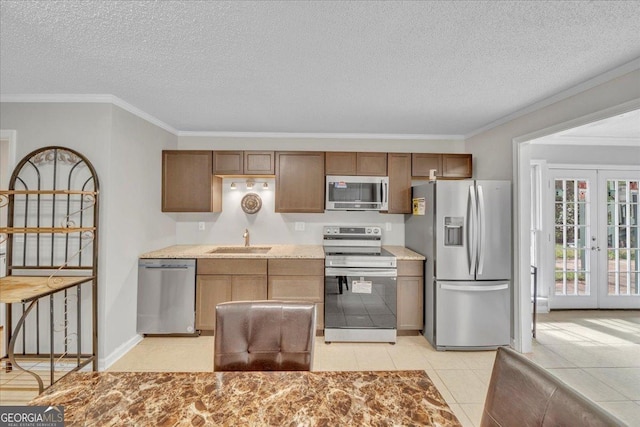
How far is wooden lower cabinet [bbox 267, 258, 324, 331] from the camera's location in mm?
3262

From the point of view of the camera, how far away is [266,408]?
3.07 feet

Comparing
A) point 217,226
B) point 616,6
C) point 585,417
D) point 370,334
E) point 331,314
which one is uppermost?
point 616,6

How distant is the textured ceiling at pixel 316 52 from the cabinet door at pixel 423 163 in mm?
835

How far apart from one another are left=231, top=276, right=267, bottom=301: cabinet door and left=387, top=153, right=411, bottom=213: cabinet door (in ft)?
5.73

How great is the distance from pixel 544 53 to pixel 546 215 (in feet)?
9.72

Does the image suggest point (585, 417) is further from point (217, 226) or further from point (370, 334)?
point (217, 226)

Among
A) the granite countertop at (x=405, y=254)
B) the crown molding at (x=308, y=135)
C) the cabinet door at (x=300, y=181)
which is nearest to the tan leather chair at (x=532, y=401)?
the granite countertop at (x=405, y=254)

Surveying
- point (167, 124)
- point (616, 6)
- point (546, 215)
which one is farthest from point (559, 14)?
point (167, 124)

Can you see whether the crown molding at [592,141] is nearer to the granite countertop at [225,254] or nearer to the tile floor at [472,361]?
the tile floor at [472,361]

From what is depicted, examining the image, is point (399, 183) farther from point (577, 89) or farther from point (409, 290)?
point (577, 89)

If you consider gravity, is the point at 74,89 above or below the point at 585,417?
above

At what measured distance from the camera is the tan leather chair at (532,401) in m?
0.71

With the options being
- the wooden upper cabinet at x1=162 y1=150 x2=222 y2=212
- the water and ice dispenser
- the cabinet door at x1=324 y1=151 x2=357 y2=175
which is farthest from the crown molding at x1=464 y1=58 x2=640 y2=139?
the wooden upper cabinet at x1=162 y1=150 x2=222 y2=212

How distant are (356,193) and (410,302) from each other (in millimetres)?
1382
